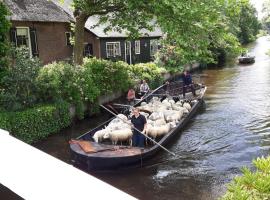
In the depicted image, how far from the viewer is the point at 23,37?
23.6 m

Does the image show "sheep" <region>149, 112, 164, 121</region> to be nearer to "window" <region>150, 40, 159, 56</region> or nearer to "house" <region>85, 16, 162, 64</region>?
"house" <region>85, 16, 162, 64</region>

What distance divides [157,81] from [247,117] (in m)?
10.2

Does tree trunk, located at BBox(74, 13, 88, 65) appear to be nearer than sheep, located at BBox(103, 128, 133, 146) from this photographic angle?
No

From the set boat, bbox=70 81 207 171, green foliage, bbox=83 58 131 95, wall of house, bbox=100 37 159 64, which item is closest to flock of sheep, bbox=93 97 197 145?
boat, bbox=70 81 207 171

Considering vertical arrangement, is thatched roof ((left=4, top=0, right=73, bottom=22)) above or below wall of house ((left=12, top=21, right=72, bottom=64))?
above

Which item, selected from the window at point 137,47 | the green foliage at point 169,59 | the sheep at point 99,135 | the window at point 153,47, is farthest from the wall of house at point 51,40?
the window at point 153,47

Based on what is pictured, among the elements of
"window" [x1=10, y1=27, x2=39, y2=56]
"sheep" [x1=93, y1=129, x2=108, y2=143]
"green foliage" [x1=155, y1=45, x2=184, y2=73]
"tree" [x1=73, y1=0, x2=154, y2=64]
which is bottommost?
"sheep" [x1=93, y1=129, x2=108, y2=143]

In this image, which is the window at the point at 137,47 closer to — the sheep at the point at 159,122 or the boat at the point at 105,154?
the sheep at the point at 159,122

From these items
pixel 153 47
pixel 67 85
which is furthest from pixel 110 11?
pixel 153 47

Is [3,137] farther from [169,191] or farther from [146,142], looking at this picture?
[146,142]

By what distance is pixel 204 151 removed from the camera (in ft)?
45.8

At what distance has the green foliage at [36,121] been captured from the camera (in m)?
13.6

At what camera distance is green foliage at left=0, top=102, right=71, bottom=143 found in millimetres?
13577

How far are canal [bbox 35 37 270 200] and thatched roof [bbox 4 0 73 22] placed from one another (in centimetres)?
891
